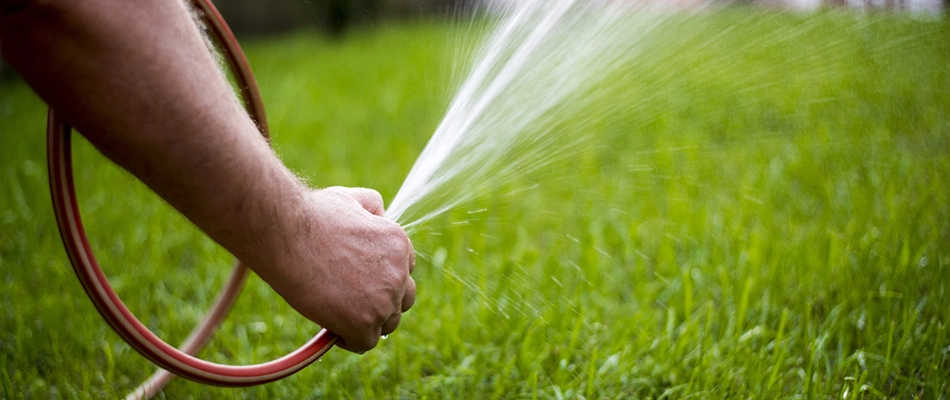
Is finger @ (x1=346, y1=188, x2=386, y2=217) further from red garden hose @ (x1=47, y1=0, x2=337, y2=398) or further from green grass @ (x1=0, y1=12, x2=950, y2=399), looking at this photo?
→ green grass @ (x1=0, y1=12, x2=950, y2=399)

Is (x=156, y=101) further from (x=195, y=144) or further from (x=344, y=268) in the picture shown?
(x=344, y=268)

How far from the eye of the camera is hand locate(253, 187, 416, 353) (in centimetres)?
118

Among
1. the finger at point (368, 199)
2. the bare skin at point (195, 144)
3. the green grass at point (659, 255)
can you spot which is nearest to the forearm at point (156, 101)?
the bare skin at point (195, 144)

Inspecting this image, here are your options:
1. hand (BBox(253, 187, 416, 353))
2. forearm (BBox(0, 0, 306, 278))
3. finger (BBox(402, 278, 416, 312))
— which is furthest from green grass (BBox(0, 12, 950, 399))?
forearm (BBox(0, 0, 306, 278))

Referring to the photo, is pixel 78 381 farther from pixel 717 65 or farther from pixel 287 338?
pixel 717 65

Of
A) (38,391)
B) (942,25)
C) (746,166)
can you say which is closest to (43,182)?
(38,391)

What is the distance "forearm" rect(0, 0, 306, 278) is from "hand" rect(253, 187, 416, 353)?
0.22 feet

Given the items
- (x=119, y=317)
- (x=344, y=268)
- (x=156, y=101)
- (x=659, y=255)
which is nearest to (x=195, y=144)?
(x=156, y=101)

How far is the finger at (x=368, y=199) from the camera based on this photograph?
4.57 ft

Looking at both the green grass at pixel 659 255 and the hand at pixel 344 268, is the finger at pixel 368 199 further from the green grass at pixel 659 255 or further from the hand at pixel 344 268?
the green grass at pixel 659 255

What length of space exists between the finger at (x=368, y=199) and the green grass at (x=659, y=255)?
610 mm

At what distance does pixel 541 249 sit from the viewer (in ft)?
9.05

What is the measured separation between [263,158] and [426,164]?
749mm

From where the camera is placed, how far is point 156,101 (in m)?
0.99
